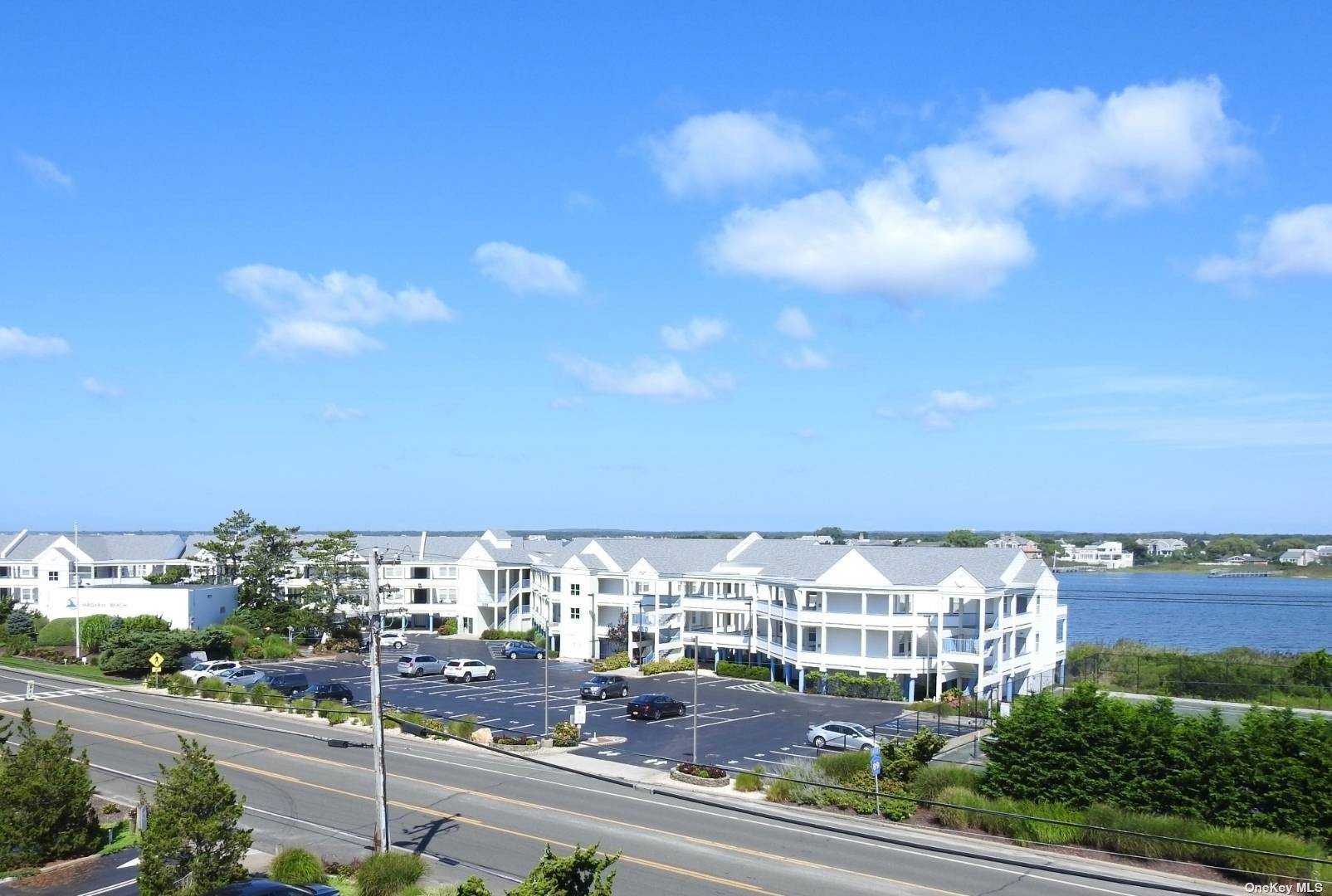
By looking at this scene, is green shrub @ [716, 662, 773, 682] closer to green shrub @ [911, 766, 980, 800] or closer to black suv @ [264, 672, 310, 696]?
black suv @ [264, 672, 310, 696]

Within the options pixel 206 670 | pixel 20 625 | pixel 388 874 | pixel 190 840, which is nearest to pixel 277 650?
pixel 206 670

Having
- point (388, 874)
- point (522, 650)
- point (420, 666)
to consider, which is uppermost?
point (388, 874)

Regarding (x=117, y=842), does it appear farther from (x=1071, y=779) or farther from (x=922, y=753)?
(x=1071, y=779)

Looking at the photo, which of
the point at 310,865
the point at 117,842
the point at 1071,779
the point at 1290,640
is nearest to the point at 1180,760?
the point at 1071,779

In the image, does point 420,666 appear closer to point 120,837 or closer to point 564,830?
point 120,837

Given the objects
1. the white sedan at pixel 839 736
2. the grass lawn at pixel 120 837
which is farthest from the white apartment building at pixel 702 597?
the grass lawn at pixel 120 837

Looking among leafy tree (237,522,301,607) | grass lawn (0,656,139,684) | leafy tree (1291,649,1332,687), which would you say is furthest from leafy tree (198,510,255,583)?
leafy tree (1291,649,1332,687)
